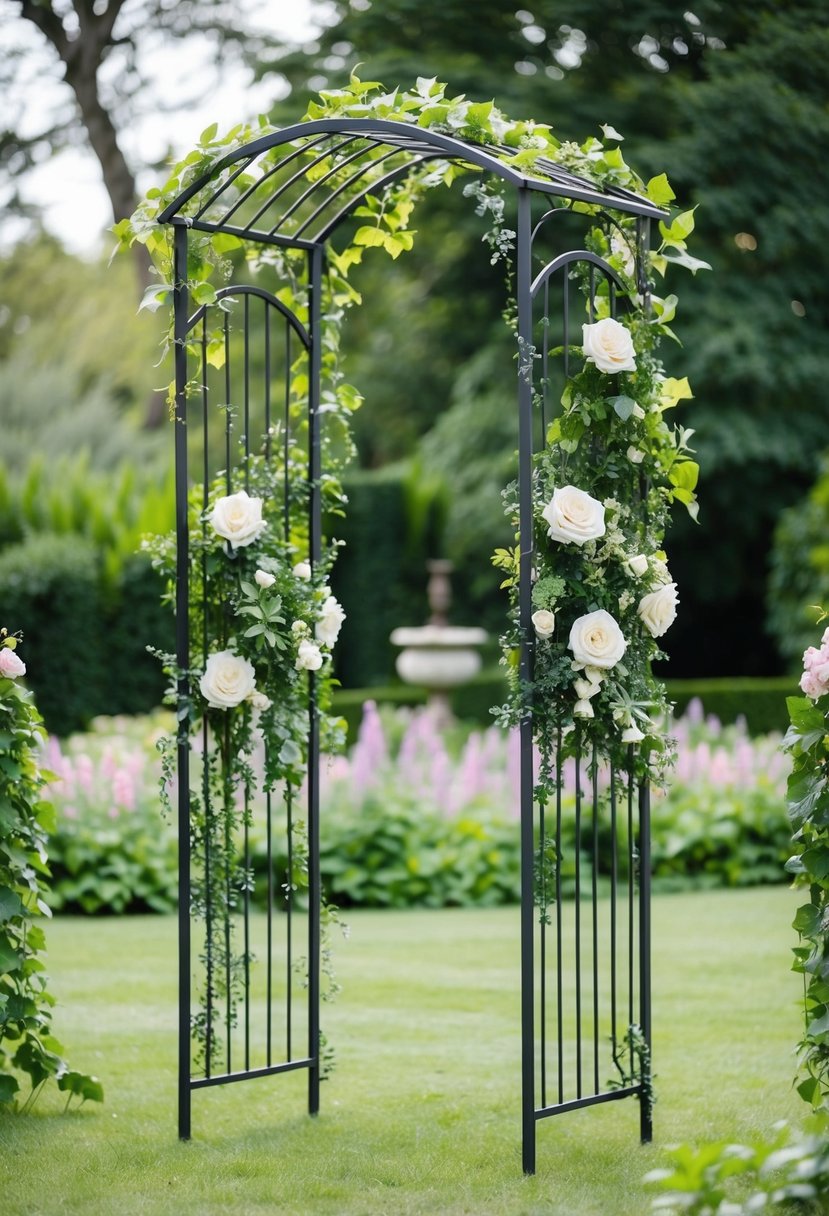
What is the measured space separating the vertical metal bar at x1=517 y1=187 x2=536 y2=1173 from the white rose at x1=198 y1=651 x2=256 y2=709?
0.77 metres

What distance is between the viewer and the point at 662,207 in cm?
348

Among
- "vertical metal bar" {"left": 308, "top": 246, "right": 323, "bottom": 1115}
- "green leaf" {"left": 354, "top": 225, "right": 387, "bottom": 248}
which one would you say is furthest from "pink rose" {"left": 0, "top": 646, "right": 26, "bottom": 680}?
"green leaf" {"left": 354, "top": 225, "right": 387, "bottom": 248}

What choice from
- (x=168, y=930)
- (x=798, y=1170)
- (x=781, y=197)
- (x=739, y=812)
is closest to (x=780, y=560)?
(x=781, y=197)

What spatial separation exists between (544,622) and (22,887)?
5.16 ft

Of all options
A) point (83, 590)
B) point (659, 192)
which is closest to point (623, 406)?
point (659, 192)

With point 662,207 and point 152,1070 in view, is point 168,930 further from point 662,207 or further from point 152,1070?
point 662,207

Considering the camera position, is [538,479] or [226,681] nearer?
[538,479]

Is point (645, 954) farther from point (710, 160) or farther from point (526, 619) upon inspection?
point (710, 160)

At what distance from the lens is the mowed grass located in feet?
10.0

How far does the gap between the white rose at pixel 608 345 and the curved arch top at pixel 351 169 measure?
305 mm

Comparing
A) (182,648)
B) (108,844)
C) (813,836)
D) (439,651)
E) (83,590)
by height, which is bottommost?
(108,844)

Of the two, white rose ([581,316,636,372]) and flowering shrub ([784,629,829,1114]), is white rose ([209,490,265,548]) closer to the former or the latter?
white rose ([581,316,636,372])

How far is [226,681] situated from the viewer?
137 inches

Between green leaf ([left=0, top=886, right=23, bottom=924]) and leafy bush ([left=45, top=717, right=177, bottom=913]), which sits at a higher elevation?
green leaf ([left=0, top=886, right=23, bottom=924])
